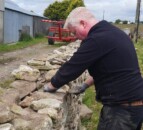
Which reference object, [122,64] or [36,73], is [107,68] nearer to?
[122,64]

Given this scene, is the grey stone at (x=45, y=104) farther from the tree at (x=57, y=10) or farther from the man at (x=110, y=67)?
the tree at (x=57, y=10)

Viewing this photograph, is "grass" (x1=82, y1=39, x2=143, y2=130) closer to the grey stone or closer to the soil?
the soil

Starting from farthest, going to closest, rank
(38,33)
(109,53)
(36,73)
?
1. (38,33)
2. (36,73)
3. (109,53)

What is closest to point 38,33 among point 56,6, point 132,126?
point 56,6

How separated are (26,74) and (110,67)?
1967mm

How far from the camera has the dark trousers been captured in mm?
3475

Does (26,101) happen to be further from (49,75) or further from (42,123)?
(49,75)

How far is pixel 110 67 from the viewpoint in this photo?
339 cm

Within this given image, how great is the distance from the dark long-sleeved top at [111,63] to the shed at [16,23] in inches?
711

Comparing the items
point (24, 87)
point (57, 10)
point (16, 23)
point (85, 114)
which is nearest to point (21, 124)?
point (24, 87)

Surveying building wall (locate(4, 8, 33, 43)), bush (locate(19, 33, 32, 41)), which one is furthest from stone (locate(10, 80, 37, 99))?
bush (locate(19, 33, 32, 41))

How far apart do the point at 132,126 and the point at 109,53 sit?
0.70m

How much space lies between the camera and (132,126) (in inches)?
139

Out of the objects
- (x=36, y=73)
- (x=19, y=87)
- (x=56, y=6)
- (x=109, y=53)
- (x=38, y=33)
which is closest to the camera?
(x=109, y=53)
